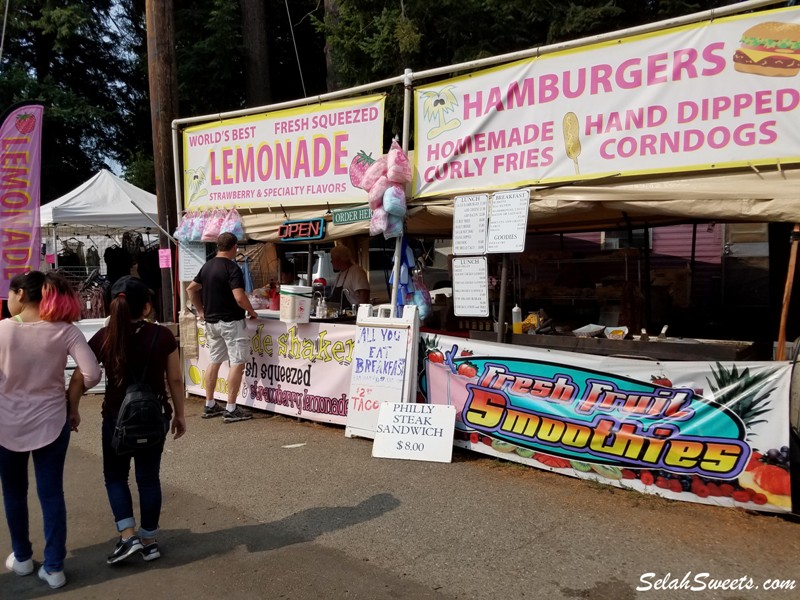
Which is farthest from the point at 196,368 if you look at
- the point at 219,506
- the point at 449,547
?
the point at 449,547

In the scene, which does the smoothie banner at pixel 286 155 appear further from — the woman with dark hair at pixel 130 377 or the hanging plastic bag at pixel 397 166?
the woman with dark hair at pixel 130 377

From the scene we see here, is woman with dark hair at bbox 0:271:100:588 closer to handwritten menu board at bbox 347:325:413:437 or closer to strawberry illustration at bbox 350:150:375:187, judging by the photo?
handwritten menu board at bbox 347:325:413:437

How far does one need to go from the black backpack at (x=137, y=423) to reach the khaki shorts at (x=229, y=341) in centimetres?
342

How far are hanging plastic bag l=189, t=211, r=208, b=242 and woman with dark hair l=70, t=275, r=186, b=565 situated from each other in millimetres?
4266

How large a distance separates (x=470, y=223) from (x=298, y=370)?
2.58 metres

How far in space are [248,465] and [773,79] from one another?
4.96 meters

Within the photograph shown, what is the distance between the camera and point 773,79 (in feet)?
14.8

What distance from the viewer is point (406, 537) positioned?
168 inches

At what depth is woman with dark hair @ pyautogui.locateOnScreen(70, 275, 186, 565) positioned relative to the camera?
381 centimetres

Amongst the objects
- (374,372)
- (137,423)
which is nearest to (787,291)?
(374,372)

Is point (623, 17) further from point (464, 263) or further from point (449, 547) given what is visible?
point (449, 547)

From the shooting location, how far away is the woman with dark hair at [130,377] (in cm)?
381

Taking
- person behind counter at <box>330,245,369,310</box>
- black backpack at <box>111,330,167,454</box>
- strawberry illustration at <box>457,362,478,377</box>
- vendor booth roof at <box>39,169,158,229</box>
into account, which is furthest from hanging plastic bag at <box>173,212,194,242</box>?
black backpack at <box>111,330,167,454</box>

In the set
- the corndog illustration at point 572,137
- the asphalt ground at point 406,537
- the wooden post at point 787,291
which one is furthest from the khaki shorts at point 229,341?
the wooden post at point 787,291
